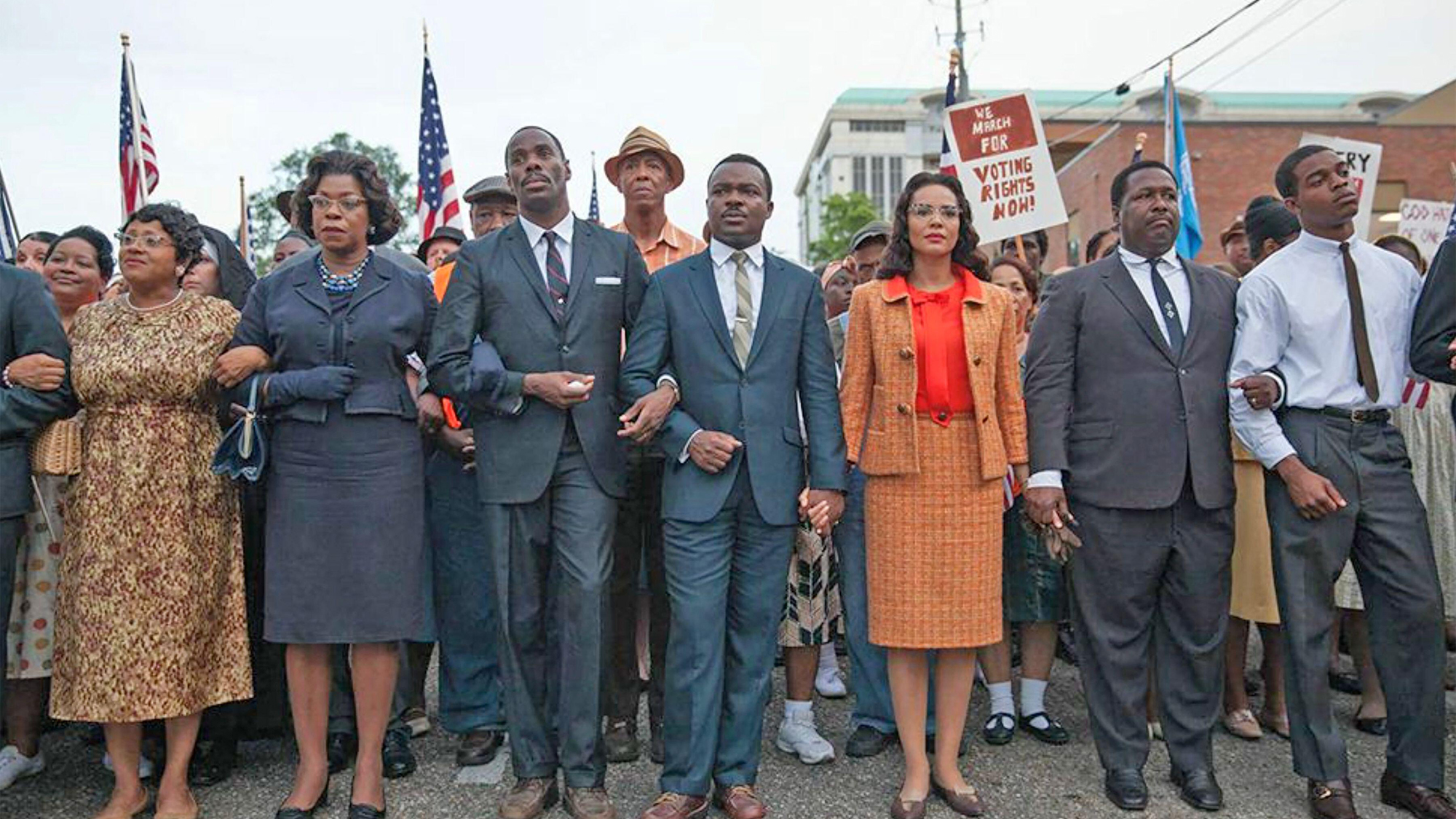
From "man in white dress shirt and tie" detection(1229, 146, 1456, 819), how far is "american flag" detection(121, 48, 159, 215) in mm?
8322

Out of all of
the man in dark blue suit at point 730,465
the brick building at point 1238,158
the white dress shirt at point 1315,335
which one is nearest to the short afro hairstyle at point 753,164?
the man in dark blue suit at point 730,465

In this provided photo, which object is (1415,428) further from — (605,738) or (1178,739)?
(605,738)

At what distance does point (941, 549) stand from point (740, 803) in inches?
48.4

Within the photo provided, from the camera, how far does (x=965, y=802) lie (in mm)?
3979

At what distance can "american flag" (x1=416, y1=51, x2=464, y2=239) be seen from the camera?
923 centimetres

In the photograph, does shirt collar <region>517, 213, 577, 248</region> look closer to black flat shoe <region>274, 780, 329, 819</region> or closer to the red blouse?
the red blouse

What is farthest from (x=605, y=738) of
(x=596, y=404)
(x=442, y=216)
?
(x=442, y=216)

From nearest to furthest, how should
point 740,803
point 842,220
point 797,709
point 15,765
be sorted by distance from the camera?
point 740,803 < point 15,765 < point 797,709 < point 842,220

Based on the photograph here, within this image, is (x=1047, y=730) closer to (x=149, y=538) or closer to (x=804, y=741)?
(x=804, y=741)

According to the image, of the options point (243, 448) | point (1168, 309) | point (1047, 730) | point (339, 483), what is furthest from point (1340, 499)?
point (243, 448)

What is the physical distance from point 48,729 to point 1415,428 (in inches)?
281

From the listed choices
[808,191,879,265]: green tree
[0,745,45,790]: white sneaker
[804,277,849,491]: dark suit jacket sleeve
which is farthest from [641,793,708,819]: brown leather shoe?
[808,191,879,265]: green tree

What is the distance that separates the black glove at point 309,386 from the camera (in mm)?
3869

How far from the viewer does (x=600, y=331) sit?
4.09 m
